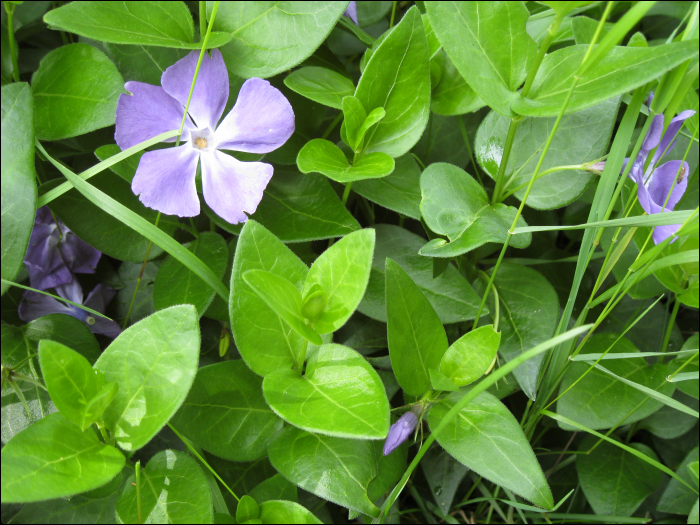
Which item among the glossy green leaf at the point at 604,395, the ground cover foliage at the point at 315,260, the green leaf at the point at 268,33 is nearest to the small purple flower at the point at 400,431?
the ground cover foliage at the point at 315,260

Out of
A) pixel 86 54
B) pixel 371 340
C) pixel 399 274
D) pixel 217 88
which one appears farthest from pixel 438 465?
pixel 86 54

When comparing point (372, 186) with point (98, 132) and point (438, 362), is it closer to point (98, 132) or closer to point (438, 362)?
point (438, 362)

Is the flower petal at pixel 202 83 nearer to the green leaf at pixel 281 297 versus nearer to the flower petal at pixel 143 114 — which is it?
the flower petal at pixel 143 114

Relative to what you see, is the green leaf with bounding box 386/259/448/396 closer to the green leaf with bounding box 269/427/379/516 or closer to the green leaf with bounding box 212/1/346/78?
the green leaf with bounding box 269/427/379/516

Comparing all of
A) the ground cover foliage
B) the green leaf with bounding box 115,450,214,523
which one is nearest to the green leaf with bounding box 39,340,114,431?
the ground cover foliage

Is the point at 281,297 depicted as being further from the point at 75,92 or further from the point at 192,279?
the point at 75,92
